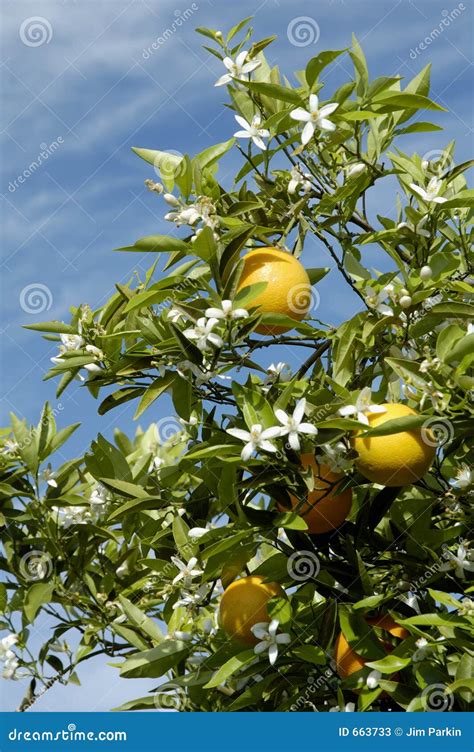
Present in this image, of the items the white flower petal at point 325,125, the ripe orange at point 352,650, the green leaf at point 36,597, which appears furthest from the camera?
the green leaf at point 36,597

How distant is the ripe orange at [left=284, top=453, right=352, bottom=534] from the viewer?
175 cm

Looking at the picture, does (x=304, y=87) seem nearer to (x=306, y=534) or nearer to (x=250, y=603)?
(x=306, y=534)

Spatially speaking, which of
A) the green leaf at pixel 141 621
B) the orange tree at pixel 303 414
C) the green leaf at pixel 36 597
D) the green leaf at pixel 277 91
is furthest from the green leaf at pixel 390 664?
the green leaf at pixel 277 91

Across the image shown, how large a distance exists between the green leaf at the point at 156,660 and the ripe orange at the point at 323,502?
1.28 feet

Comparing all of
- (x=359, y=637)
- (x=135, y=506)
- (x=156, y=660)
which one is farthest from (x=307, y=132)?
(x=156, y=660)

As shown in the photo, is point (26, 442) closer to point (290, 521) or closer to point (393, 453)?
point (290, 521)

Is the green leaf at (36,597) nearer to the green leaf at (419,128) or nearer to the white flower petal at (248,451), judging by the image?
the white flower petal at (248,451)

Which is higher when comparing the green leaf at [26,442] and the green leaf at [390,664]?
the green leaf at [26,442]

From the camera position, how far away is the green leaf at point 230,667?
5.64 feet

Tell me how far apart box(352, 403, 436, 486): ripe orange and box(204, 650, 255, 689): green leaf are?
428mm

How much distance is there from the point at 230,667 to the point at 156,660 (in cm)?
21

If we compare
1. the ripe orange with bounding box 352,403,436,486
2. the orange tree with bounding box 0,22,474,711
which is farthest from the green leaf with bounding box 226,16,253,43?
the ripe orange with bounding box 352,403,436,486

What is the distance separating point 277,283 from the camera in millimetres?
1731

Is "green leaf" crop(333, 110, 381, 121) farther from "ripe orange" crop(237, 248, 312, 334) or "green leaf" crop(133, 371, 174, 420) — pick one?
"green leaf" crop(133, 371, 174, 420)
